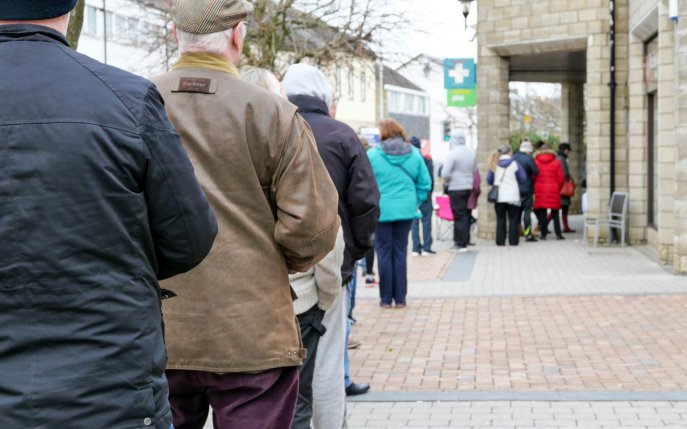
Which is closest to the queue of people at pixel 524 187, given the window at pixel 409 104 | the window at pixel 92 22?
the window at pixel 92 22

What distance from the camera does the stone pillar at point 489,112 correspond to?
1980cm

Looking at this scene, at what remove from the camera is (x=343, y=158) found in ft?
17.1

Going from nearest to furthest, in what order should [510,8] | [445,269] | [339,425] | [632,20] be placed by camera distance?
[339,425] → [445,269] → [632,20] → [510,8]

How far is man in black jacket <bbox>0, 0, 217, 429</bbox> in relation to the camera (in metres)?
2.12

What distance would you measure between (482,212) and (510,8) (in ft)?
12.0

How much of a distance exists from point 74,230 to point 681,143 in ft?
39.0

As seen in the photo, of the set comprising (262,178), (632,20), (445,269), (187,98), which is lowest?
(445,269)

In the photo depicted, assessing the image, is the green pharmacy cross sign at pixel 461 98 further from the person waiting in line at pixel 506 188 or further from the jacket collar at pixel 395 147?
the jacket collar at pixel 395 147

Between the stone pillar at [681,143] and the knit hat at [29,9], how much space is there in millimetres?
11671

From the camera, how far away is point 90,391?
214 cm

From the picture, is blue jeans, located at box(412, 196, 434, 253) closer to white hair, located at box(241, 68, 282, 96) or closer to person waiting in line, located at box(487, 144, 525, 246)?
person waiting in line, located at box(487, 144, 525, 246)

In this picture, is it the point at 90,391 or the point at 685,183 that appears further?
the point at 685,183

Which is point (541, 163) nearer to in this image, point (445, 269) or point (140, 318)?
point (445, 269)

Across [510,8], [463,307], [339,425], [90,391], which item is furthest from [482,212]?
[90,391]
